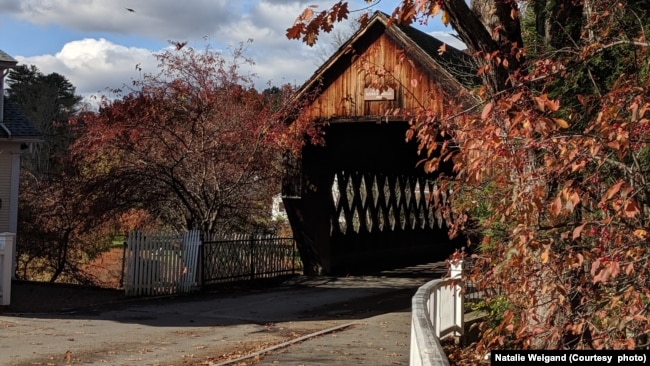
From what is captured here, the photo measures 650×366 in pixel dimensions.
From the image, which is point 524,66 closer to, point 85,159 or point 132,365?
point 132,365

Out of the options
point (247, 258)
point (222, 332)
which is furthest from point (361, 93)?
point (222, 332)

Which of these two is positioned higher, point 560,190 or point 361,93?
point 361,93

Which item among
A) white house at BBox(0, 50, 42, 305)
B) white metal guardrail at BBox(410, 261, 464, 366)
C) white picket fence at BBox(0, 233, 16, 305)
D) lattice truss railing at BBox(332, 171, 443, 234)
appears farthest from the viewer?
lattice truss railing at BBox(332, 171, 443, 234)

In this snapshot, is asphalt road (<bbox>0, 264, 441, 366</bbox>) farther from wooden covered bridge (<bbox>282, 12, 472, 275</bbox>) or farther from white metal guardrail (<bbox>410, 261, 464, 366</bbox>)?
wooden covered bridge (<bbox>282, 12, 472, 275</bbox>)

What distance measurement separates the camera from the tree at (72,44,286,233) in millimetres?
16703

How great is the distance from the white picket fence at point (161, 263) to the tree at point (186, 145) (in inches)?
52.5

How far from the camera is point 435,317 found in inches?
363

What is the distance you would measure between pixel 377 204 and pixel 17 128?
10573 millimetres

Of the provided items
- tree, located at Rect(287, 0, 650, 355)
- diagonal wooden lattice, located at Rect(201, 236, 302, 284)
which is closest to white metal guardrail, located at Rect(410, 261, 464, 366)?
tree, located at Rect(287, 0, 650, 355)

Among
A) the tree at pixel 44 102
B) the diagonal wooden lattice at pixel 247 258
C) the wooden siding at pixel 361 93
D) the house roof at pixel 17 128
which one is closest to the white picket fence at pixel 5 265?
the diagonal wooden lattice at pixel 247 258

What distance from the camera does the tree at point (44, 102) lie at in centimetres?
4619

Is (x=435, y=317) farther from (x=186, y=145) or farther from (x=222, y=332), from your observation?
(x=186, y=145)

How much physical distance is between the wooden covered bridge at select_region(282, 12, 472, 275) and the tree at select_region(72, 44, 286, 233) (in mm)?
1505

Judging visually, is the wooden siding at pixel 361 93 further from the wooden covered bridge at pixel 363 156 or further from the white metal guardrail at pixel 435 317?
the white metal guardrail at pixel 435 317
